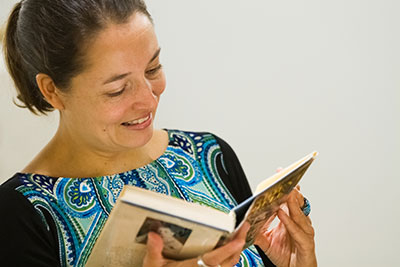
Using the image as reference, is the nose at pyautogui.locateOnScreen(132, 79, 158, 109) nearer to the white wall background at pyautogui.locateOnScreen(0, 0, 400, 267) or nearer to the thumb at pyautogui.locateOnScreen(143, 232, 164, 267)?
the thumb at pyautogui.locateOnScreen(143, 232, 164, 267)

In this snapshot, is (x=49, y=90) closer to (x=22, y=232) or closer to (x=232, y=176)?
(x=22, y=232)

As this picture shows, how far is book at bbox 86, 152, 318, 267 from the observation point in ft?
3.01

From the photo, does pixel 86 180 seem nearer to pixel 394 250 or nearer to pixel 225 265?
pixel 225 265

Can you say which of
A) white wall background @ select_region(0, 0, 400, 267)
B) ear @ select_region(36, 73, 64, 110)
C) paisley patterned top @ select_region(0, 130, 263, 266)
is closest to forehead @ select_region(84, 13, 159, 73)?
ear @ select_region(36, 73, 64, 110)

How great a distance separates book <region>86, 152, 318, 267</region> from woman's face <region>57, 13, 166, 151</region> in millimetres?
268

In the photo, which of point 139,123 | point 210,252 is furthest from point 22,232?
point 210,252

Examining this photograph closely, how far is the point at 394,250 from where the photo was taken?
2.41 meters

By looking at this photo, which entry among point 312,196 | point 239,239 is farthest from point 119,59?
point 312,196

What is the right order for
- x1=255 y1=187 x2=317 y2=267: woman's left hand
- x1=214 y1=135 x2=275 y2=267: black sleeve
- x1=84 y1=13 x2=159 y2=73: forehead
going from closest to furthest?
x1=84 y1=13 x2=159 y2=73: forehead < x1=255 y1=187 x2=317 y2=267: woman's left hand < x1=214 y1=135 x2=275 y2=267: black sleeve

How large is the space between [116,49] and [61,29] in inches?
4.6

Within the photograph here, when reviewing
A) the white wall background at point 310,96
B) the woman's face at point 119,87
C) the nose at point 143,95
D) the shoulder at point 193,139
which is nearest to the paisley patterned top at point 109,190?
the shoulder at point 193,139

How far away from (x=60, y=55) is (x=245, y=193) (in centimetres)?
58

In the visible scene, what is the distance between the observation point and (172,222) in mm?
935

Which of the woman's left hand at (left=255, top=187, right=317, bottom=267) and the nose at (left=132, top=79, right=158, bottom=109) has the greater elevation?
the nose at (left=132, top=79, right=158, bottom=109)
